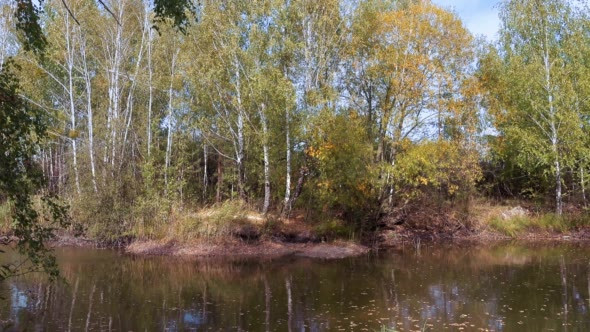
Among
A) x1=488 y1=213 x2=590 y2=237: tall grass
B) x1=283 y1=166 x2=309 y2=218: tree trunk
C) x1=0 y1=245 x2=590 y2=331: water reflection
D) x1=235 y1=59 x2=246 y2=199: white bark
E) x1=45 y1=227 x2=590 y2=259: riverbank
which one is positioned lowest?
x1=0 y1=245 x2=590 y2=331: water reflection

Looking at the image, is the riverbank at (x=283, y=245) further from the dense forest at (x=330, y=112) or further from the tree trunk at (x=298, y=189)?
the tree trunk at (x=298, y=189)

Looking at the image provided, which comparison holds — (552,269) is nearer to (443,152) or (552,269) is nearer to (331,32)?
(443,152)

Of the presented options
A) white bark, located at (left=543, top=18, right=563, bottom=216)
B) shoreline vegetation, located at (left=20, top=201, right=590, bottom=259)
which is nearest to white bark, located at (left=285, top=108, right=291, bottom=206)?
shoreline vegetation, located at (left=20, top=201, right=590, bottom=259)

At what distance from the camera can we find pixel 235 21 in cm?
2620

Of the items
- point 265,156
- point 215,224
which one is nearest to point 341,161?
point 265,156

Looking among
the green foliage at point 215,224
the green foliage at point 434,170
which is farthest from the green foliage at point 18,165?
the green foliage at point 434,170

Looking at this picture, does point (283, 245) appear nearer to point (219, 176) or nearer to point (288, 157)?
point (288, 157)

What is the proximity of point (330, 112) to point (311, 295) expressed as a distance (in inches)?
467

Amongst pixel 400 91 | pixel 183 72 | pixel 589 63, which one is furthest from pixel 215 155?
pixel 589 63

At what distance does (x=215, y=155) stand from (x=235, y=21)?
13.2 meters

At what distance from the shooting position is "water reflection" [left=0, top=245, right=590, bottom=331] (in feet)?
38.8

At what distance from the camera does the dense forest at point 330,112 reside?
82.6 feet

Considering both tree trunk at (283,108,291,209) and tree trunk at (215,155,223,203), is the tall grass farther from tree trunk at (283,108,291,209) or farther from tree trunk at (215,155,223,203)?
tree trunk at (215,155,223,203)

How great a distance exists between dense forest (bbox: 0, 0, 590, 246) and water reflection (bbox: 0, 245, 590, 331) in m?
4.34
